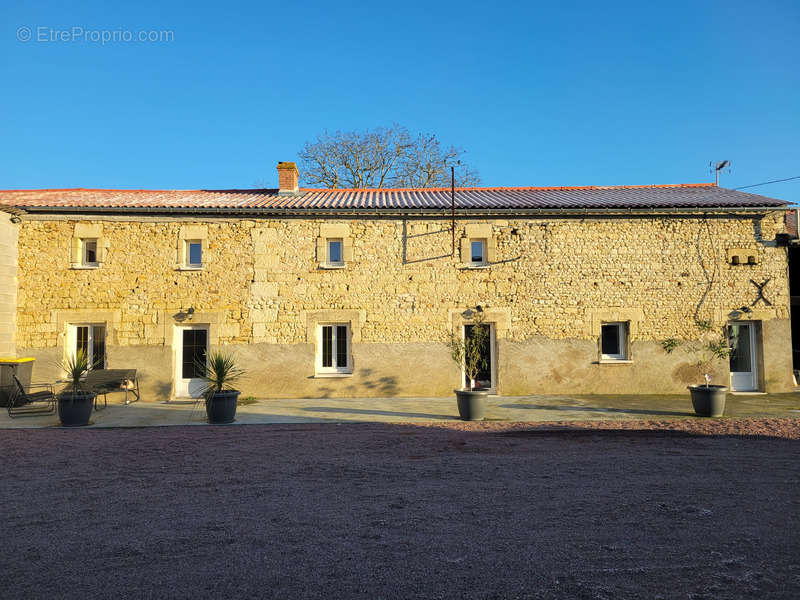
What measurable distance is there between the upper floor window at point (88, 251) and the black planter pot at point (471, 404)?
924 cm

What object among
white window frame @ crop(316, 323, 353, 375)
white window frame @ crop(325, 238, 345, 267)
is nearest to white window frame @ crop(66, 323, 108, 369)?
white window frame @ crop(316, 323, 353, 375)

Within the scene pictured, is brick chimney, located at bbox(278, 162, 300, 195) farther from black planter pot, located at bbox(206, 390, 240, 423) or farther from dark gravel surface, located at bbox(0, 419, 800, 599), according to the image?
dark gravel surface, located at bbox(0, 419, 800, 599)

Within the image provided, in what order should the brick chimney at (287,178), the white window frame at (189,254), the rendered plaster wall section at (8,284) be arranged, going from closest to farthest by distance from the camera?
the rendered plaster wall section at (8,284) → the white window frame at (189,254) → the brick chimney at (287,178)

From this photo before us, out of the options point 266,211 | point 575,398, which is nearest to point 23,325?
point 266,211

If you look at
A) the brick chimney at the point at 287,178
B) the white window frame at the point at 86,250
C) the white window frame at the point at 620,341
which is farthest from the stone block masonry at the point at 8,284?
the white window frame at the point at 620,341

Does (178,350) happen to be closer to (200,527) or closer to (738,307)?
(200,527)

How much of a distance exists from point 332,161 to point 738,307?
1746 cm

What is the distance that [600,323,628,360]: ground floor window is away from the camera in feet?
38.7

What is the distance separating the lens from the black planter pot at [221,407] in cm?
851

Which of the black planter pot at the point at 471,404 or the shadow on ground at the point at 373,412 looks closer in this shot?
the black planter pot at the point at 471,404

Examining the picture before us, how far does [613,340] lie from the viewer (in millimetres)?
11898

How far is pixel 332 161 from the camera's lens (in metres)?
23.0

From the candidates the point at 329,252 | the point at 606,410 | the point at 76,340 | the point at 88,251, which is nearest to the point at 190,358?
the point at 76,340

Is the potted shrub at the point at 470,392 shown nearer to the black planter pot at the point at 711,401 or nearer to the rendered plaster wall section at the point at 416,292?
the rendered plaster wall section at the point at 416,292
